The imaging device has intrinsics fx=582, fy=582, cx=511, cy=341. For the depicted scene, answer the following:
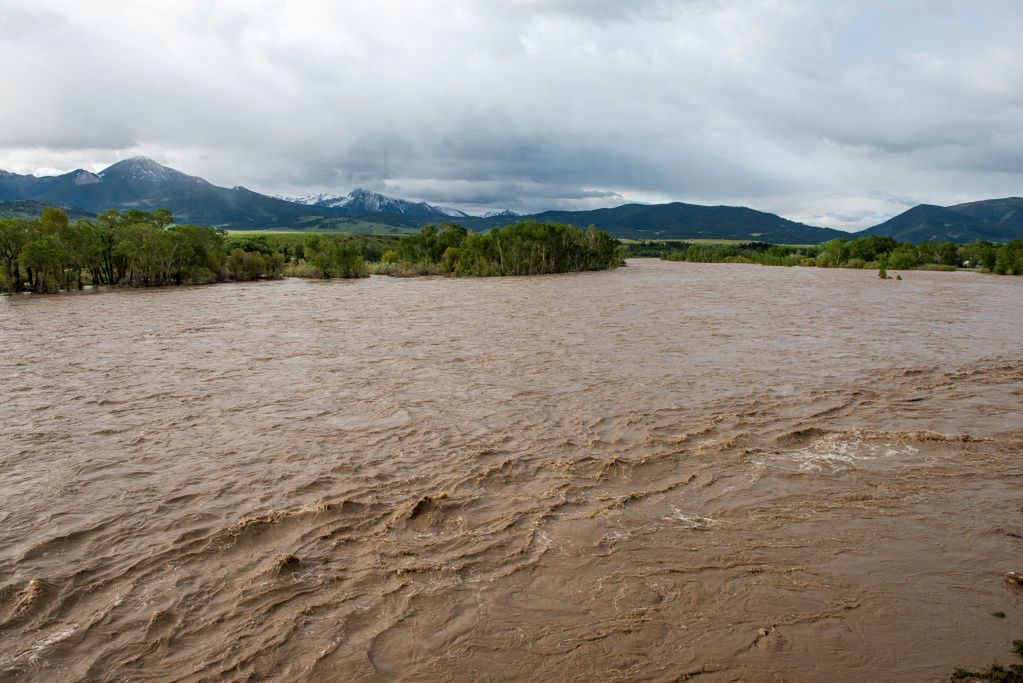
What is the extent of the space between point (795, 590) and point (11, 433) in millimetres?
14975

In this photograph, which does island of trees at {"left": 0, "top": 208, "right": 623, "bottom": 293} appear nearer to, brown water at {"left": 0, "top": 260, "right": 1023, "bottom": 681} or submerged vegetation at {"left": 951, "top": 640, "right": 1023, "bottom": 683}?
brown water at {"left": 0, "top": 260, "right": 1023, "bottom": 681}

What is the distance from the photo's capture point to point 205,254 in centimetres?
7606

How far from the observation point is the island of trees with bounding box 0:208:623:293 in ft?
195

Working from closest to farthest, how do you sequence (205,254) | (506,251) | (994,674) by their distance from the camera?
(994,674)
(205,254)
(506,251)

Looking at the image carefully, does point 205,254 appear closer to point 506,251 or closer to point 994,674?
point 506,251

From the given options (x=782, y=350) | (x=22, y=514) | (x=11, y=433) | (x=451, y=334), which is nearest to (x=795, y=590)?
(x=22, y=514)

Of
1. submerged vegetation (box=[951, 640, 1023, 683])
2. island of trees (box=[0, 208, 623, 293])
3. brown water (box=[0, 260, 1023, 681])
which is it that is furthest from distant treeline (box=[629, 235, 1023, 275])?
submerged vegetation (box=[951, 640, 1023, 683])

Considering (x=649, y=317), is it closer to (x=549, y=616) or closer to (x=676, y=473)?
(x=676, y=473)

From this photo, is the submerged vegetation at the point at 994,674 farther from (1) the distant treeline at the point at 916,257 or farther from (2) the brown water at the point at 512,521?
(1) the distant treeline at the point at 916,257

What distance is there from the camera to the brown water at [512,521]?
548cm

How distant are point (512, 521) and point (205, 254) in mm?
80097

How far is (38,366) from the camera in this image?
803 inches

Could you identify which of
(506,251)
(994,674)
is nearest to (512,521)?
(994,674)

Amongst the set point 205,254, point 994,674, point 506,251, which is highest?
point 506,251
